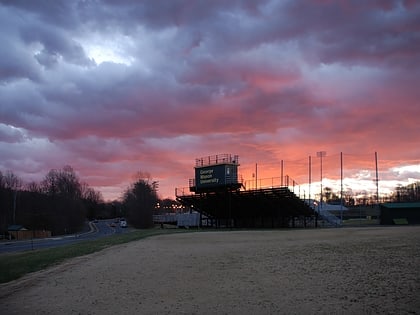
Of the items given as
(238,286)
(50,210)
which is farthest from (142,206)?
(238,286)

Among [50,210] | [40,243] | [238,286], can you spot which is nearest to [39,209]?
[50,210]

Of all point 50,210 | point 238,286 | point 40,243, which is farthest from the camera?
point 50,210

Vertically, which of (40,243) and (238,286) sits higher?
(238,286)

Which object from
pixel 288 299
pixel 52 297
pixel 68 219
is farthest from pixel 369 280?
pixel 68 219

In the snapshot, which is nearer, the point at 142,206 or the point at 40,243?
the point at 40,243

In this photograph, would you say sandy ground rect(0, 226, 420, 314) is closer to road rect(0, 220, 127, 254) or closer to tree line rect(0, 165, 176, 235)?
road rect(0, 220, 127, 254)

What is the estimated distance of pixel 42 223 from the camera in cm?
10356

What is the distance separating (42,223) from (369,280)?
101 metres

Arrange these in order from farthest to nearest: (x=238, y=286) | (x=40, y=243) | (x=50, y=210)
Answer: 1. (x=50, y=210)
2. (x=40, y=243)
3. (x=238, y=286)

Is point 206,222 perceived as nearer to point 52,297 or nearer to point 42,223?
point 42,223

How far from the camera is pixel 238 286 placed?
13.3 meters

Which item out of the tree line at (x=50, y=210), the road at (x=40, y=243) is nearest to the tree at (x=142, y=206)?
the tree line at (x=50, y=210)

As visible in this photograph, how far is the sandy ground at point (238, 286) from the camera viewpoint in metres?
10.9

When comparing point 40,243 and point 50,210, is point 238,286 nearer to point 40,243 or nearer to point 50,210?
point 40,243
